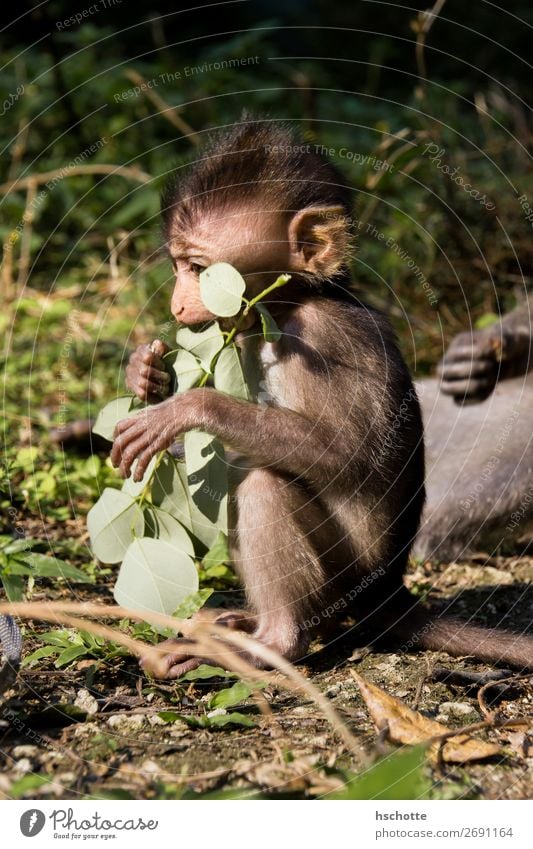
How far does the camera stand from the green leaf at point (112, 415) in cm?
465

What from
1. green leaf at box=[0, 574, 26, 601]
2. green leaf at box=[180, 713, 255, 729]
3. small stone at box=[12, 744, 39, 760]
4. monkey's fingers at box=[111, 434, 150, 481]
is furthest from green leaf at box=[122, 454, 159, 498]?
small stone at box=[12, 744, 39, 760]

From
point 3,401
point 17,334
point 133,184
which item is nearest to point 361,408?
point 3,401

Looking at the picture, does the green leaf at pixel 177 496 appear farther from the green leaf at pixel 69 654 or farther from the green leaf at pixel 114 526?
the green leaf at pixel 69 654

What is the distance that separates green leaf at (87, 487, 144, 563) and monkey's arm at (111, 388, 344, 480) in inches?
13.2

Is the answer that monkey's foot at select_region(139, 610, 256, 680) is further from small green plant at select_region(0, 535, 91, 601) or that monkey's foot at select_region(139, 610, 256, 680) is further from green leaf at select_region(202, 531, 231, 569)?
green leaf at select_region(202, 531, 231, 569)

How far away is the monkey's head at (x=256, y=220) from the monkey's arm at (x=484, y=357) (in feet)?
7.57

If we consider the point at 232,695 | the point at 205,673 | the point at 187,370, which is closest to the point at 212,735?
the point at 232,695

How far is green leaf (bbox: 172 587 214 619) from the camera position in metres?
4.37

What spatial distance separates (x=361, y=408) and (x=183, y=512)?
0.94 metres

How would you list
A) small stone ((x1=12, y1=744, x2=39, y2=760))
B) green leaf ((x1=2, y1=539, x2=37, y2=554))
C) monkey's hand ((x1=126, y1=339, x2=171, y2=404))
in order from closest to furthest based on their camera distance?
small stone ((x1=12, y1=744, x2=39, y2=760)), green leaf ((x1=2, y1=539, x2=37, y2=554)), monkey's hand ((x1=126, y1=339, x2=171, y2=404))

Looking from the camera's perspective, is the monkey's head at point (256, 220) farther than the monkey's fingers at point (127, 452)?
Yes

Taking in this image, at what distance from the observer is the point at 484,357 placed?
6688 millimetres

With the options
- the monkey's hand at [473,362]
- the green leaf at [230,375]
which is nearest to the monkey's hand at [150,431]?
the green leaf at [230,375]

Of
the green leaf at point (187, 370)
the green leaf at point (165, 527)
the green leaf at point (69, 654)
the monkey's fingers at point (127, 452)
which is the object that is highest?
the green leaf at point (187, 370)
